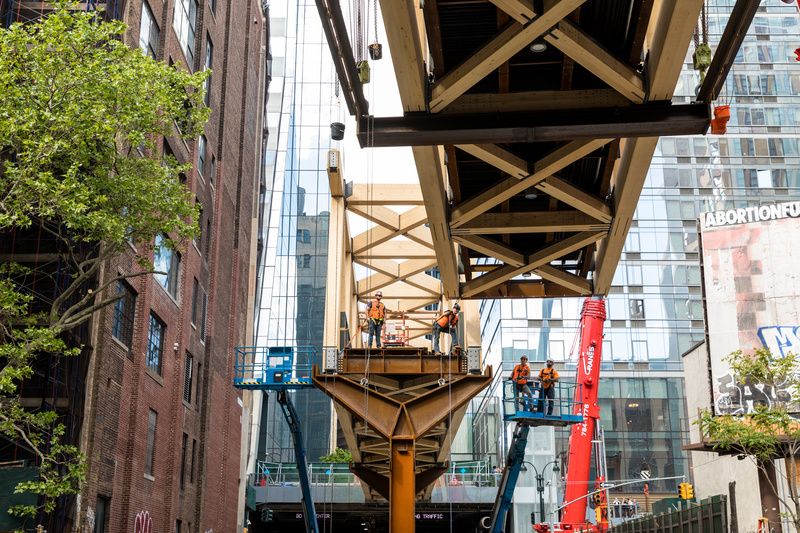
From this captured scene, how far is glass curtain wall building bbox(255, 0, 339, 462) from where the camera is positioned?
8744 cm

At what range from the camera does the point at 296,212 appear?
94.1m

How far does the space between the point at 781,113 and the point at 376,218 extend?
38.3 m

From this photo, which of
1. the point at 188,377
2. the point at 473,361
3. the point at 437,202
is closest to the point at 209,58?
the point at 188,377

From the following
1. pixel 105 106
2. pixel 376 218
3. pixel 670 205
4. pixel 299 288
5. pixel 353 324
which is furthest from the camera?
pixel 299 288

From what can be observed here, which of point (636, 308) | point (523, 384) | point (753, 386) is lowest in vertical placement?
point (523, 384)

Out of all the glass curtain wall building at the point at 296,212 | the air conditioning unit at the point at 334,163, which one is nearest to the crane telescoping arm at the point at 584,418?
the air conditioning unit at the point at 334,163

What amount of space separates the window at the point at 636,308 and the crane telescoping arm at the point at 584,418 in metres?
27.1

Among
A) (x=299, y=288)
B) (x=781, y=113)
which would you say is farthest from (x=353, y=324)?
(x=299, y=288)

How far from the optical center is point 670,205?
6153 centimetres

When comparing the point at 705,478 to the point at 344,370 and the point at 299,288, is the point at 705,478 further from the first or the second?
the point at 299,288

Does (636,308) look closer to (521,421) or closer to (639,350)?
(639,350)

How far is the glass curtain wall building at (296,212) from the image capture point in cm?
8744

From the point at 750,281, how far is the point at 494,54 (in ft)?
111

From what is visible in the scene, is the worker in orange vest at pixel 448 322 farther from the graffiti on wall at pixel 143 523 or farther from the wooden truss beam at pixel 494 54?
the wooden truss beam at pixel 494 54
